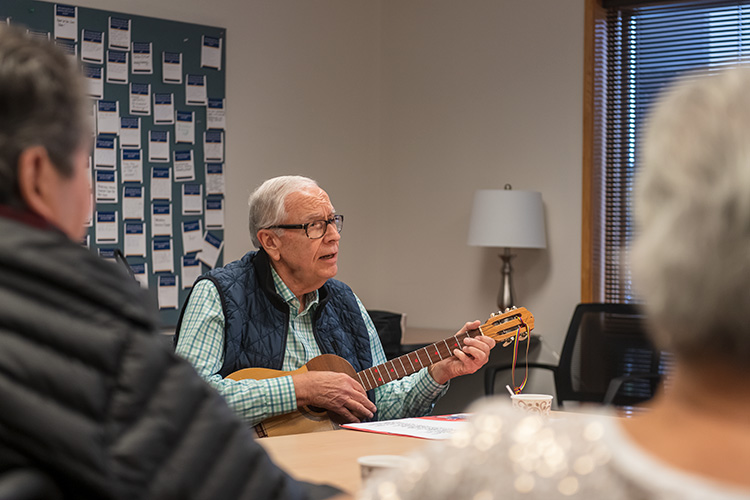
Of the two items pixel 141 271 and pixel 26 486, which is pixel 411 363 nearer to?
pixel 26 486

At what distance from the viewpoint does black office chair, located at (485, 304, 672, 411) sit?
4.07m

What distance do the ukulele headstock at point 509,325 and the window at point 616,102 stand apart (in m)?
2.14

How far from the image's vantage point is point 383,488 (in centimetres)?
77

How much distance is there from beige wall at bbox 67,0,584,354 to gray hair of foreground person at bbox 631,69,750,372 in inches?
153

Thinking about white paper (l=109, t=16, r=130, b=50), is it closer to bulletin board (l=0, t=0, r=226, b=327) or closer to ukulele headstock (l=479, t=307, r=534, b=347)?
bulletin board (l=0, t=0, r=226, b=327)

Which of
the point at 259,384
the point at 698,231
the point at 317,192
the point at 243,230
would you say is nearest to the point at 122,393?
the point at 698,231

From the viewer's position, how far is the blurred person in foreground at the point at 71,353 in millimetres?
830

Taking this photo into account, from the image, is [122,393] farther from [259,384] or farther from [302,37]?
[302,37]

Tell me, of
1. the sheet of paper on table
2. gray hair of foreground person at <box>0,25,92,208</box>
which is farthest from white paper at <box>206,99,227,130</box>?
gray hair of foreground person at <box>0,25,92,208</box>


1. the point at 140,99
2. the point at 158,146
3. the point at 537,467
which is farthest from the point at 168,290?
the point at 537,467

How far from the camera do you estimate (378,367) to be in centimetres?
246

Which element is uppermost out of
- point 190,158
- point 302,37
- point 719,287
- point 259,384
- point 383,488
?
point 302,37

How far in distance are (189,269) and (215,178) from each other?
50cm

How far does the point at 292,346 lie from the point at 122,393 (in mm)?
1631
